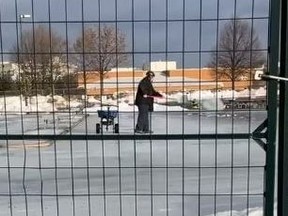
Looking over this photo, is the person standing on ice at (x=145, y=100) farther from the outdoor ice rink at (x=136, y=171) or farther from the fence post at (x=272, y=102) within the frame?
the fence post at (x=272, y=102)

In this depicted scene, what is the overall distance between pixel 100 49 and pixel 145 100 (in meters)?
0.65

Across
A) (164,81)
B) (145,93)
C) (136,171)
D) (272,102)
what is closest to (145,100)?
(145,93)

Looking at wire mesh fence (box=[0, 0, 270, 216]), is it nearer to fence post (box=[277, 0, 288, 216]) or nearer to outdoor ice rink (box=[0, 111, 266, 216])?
outdoor ice rink (box=[0, 111, 266, 216])

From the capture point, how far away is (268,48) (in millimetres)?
3115

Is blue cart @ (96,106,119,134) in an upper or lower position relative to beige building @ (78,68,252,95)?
lower

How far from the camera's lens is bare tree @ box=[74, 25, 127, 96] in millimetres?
3623

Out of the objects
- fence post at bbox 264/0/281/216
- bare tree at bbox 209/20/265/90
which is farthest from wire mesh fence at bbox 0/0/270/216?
fence post at bbox 264/0/281/216

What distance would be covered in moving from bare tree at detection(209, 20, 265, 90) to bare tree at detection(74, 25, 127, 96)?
64 cm

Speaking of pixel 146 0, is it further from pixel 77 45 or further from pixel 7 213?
pixel 7 213

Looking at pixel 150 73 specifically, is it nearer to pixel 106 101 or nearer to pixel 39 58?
pixel 106 101

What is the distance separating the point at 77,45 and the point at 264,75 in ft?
4.28

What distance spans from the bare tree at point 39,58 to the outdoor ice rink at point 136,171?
0.93 feet

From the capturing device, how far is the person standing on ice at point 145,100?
12.6 ft

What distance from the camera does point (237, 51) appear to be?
3.57 meters
